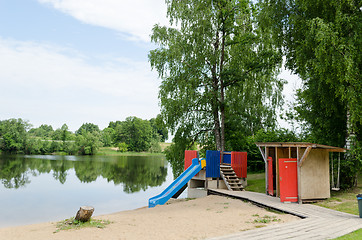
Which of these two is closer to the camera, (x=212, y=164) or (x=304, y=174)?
(x=304, y=174)

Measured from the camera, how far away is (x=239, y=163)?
17.6m

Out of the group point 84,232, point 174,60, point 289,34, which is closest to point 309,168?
point 289,34

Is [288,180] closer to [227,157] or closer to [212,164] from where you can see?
[212,164]

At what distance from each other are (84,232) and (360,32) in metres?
12.4

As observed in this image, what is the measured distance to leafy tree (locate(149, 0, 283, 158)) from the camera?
18547mm

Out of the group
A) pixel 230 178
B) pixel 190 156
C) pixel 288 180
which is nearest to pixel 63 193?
pixel 190 156

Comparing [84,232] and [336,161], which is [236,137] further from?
[84,232]

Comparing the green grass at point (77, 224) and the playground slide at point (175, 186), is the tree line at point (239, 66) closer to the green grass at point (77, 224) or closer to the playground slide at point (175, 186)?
the playground slide at point (175, 186)

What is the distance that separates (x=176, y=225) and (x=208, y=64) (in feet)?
41.9

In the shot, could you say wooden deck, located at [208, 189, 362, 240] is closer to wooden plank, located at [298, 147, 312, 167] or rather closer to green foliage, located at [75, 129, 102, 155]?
wooden plank, located at [298, 147, 312, 167]

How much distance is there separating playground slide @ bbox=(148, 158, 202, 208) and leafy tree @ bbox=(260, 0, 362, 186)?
5.99 metres

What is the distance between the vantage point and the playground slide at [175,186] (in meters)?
14.5

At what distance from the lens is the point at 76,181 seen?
99.9 ft

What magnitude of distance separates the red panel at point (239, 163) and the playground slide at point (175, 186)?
2.46m
